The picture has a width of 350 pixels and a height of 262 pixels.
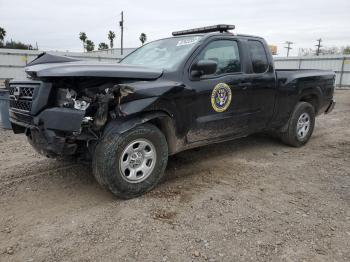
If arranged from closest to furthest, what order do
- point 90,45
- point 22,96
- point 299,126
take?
point 22,96 < point 299,126 < point 90,45

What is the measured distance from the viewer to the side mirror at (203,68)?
373cm

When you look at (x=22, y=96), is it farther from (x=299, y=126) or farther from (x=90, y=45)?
(x=90, y=45)

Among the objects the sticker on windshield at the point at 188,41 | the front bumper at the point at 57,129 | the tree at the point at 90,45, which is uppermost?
the tree at the point at 90,45

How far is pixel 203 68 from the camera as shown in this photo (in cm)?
375

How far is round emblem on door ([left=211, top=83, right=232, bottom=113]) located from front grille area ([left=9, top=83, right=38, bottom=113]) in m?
2.12

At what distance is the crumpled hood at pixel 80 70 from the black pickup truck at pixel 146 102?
11mm

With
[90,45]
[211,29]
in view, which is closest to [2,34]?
[90,45]

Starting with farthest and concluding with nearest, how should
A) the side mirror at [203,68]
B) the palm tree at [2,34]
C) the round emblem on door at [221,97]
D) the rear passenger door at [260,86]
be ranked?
the palm tree at [2,34] → the rear passenger door at [260,86] → the round emblem on door at [221,97] → the side mirror at [203,68]

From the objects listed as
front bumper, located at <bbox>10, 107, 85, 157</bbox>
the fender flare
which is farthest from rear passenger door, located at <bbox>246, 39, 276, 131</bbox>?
front bumper, located at <bbox>10, 107, 85, 157</bbox>

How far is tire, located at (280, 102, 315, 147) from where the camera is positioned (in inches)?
219

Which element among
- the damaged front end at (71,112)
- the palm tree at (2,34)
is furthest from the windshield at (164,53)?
the palm tree at (2,34)

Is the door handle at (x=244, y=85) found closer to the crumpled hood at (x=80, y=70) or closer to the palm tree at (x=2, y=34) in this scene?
the crumpled hood at (x=80, y=70)

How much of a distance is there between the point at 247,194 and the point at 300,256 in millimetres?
1172

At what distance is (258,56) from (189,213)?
2853 millimetres
